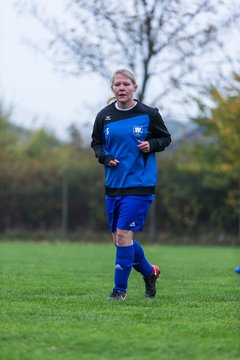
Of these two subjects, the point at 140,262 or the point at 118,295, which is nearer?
the point at 118,295

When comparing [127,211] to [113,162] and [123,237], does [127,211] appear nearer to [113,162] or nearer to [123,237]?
[123,237]

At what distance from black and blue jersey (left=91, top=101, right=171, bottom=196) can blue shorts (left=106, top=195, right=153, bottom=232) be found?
5 centimetres

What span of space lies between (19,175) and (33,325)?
21.9 meters

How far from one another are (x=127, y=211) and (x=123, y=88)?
39.3 inches

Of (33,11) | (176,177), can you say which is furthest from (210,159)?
(33,11)

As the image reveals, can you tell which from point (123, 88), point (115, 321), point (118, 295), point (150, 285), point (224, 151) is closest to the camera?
point (115, 321)

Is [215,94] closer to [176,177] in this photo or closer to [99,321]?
[176,177]

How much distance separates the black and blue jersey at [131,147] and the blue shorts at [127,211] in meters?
0.05

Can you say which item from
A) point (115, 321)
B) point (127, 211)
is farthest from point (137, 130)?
point (115, 321)

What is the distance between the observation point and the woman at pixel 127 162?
646cm

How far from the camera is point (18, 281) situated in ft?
26.8

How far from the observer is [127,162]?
6.50 m

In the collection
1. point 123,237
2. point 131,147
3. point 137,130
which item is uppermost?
point 137,130

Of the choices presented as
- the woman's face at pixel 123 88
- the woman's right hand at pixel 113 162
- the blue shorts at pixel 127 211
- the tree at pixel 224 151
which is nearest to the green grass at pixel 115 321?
the blue shorts at pixel 127 211
